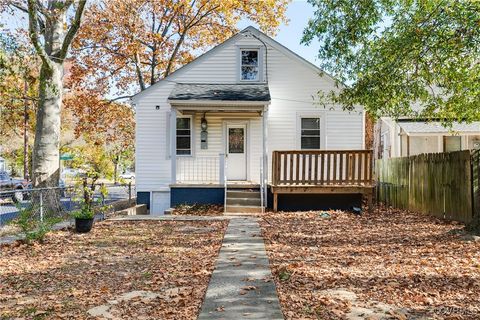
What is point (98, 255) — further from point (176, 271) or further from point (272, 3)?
point (272, 3)

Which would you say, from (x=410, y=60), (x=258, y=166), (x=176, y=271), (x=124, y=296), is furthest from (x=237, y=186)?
(x=124, y=296)

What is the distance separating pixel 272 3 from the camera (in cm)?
2444

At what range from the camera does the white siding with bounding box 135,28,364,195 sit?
15523 millimetres

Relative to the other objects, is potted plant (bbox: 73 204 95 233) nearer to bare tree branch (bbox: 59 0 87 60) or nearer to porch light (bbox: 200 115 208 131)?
bare tree branch (bbox: 59 0 87 60)

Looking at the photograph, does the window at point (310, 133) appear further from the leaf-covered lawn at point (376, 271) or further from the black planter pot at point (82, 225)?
the black planter pot at point (82, 225)

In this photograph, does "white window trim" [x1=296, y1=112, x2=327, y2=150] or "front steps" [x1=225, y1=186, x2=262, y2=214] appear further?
"white window trim" [x1=296, y1=112, x2=327, y2=150]

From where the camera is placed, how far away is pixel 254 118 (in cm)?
1563

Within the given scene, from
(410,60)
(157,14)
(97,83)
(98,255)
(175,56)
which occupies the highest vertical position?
(157,14)

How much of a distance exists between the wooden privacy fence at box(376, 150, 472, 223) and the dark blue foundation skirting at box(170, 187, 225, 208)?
5.76m

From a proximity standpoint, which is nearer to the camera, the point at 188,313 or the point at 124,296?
the point at 188,313

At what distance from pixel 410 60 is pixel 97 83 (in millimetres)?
19680

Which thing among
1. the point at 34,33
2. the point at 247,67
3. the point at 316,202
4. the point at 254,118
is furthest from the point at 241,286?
the point at 247,67

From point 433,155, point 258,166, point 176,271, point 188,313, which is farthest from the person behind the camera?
point 258,166

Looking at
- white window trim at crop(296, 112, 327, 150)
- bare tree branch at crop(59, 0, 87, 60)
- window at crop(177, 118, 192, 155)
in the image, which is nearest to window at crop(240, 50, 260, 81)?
white window trim at crop(296, 112, 327, 150)
